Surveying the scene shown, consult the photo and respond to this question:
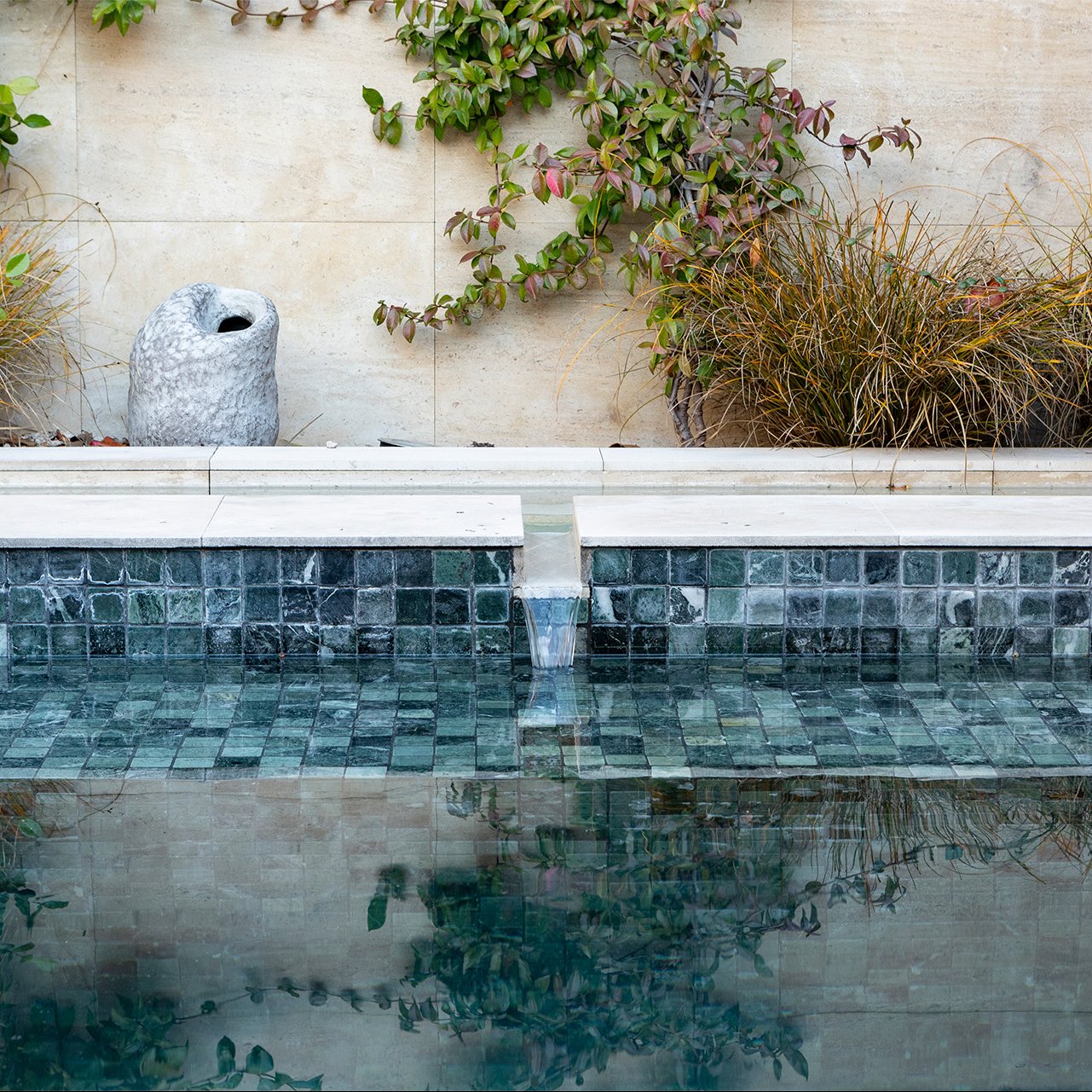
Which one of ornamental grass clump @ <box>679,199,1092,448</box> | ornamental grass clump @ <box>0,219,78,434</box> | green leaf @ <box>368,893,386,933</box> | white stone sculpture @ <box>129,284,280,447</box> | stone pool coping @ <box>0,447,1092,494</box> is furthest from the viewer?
ornamental grass clump @ <box>0,219,78,434</box>

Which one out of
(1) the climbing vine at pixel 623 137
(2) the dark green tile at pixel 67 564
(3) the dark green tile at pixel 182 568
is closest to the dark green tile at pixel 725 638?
(3) the dark green tile at pixel 182 568

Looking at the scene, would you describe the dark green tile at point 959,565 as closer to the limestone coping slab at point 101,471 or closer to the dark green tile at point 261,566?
the dark green tile at point 261,566

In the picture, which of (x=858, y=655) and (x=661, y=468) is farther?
(x=661, y=468)

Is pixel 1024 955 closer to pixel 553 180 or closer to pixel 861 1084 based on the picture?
pixel 861 1084

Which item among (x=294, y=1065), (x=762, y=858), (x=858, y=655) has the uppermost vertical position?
(x=294, y=1065)

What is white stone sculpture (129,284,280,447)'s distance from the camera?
4.79 metres

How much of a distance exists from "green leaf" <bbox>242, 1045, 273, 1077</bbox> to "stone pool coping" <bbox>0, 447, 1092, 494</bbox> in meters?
2.80

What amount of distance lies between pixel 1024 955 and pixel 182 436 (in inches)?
145

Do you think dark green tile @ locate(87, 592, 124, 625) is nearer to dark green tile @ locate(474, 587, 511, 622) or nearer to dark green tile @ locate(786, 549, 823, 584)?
dark green tile @ locate(474, 587, 511, 622)

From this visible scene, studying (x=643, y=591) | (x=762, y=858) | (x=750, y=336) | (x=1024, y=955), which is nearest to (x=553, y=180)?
(x=750, y=336)

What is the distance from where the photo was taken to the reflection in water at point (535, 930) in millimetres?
1620

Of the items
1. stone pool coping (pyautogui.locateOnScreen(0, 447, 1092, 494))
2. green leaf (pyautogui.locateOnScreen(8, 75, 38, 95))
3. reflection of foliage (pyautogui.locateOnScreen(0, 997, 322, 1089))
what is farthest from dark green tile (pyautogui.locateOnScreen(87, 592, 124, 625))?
green leaf (pyautogui.locateOnScreen(8, 75, 38, 95))

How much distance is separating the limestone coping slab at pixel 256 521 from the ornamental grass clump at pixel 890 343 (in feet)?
4.57

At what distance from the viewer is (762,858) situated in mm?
2164
